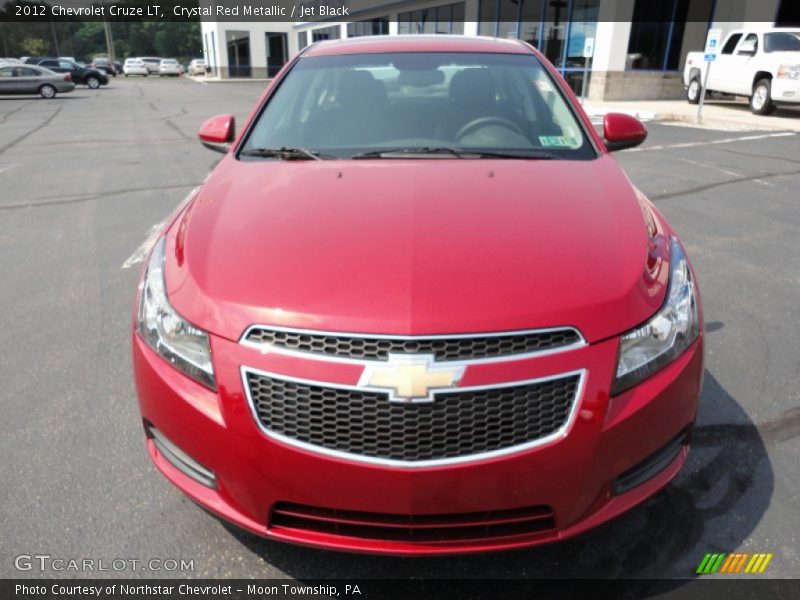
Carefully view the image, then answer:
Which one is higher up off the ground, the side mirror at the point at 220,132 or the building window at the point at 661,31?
the side mirror at the point at 220,132

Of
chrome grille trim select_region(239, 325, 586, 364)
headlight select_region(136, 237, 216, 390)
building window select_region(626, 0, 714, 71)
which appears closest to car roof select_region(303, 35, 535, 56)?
headlight select_region(136, 237, 216, 390)

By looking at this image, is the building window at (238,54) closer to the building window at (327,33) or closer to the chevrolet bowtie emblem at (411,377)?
the building window at (327,33)

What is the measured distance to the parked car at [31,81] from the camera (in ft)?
85.1

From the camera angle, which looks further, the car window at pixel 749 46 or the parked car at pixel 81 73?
the parked car at pixel 81 73

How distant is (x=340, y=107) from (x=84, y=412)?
6.41 feet

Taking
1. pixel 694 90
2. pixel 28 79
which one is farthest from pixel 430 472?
pixel 28 79

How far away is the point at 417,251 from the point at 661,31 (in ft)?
70.9

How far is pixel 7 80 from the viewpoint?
85.1ft

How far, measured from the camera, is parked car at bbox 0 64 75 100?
85.1 ft

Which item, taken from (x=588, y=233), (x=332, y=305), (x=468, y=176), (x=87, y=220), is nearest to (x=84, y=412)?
(x=332, y=305)

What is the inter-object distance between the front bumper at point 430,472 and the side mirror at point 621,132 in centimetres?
192

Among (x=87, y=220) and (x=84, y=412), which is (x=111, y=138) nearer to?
(x=87, y=220)

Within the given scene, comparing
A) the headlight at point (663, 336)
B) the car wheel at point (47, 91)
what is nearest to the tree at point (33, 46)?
the car wheel at point (47, 91)

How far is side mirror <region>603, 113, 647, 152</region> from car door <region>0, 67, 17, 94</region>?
2958 cm
